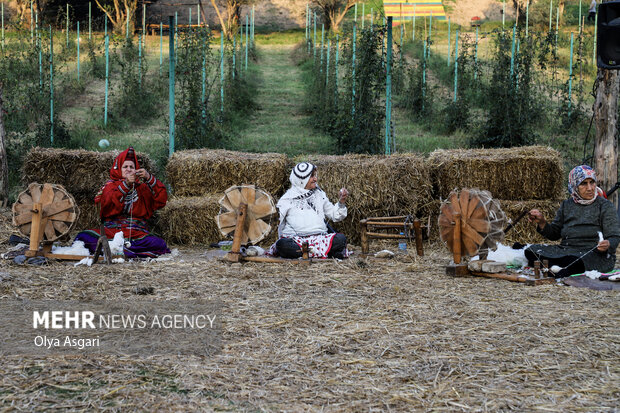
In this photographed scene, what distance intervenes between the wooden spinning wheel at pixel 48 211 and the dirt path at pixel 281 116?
584cm

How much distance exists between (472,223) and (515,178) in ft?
8.27

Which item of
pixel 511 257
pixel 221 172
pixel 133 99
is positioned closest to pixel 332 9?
pixel 133 99

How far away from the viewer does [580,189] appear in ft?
21.5

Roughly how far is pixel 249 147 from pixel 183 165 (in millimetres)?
4370

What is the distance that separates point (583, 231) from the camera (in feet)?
21.5

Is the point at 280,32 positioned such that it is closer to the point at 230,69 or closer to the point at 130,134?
the point at 230,69

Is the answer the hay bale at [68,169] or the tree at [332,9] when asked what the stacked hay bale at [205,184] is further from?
the tree at [332,9]

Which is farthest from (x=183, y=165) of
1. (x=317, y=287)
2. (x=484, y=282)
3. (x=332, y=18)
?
(x=332, y=18)

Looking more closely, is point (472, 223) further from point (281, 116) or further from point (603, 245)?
point (281, 116)

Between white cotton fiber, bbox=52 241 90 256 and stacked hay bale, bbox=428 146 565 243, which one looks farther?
stacked hay bale, bbox=428 146 565 243

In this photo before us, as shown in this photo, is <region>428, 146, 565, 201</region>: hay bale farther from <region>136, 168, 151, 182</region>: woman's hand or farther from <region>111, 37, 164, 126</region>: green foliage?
<region>111, 37, 164, 126</region>: green foliage

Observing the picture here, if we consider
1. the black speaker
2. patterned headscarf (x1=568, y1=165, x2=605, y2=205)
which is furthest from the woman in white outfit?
the black speaker

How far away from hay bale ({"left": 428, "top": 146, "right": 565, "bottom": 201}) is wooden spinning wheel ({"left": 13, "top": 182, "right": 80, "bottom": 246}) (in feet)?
14.6

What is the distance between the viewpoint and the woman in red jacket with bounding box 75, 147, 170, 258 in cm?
716
